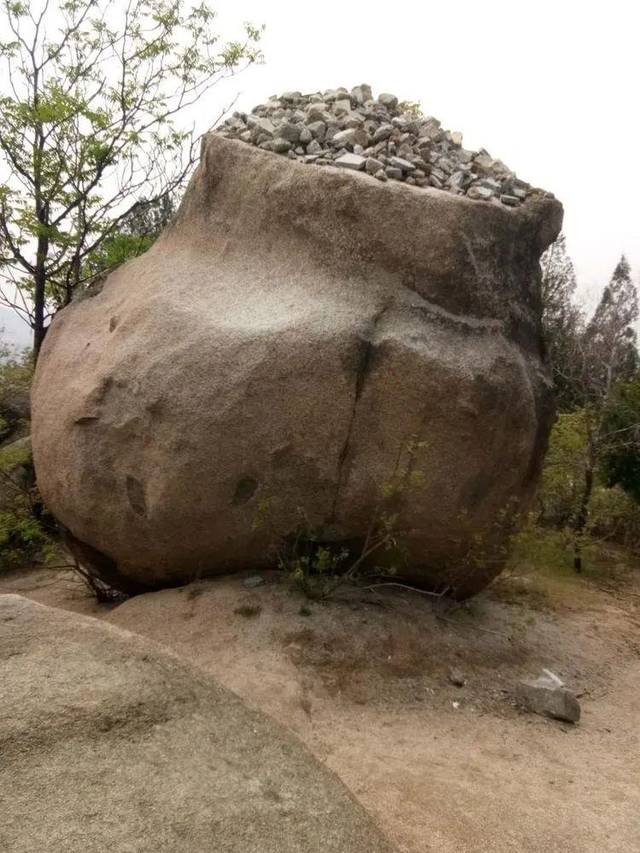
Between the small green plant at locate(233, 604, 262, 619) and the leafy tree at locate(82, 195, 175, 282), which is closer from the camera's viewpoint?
the small green plant at locate(233, 604, 262, 619)

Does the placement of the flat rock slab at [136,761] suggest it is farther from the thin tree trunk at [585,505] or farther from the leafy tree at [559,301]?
the leafy tree at [559,301]

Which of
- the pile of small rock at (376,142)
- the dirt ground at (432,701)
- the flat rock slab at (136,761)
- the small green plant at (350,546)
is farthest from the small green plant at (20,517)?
the flat rock slab at (136,761)

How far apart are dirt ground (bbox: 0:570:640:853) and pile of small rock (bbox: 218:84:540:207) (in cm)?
300

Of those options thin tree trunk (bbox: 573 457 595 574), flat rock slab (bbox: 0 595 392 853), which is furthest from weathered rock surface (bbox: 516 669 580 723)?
thin tree trunk (bbox: 573 457 595 574)

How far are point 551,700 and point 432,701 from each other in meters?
0.79

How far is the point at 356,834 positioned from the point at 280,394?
9.94 ft

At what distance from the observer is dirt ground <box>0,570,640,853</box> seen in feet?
11.8

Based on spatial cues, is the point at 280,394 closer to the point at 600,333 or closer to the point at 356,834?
the point at 356,834

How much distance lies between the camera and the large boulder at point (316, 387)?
5039mm

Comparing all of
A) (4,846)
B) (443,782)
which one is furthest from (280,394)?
(4,846)

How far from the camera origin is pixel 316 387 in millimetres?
5012

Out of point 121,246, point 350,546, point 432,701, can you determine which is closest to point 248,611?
point 350,546

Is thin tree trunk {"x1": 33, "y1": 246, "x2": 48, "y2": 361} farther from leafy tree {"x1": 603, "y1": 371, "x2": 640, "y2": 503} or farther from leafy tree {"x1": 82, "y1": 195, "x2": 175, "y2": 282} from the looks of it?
leafy tree {"x1": 603, "y1": 371, "x2": 640, "y2": 503}

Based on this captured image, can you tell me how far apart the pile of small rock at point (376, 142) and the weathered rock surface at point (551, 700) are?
131 inches
